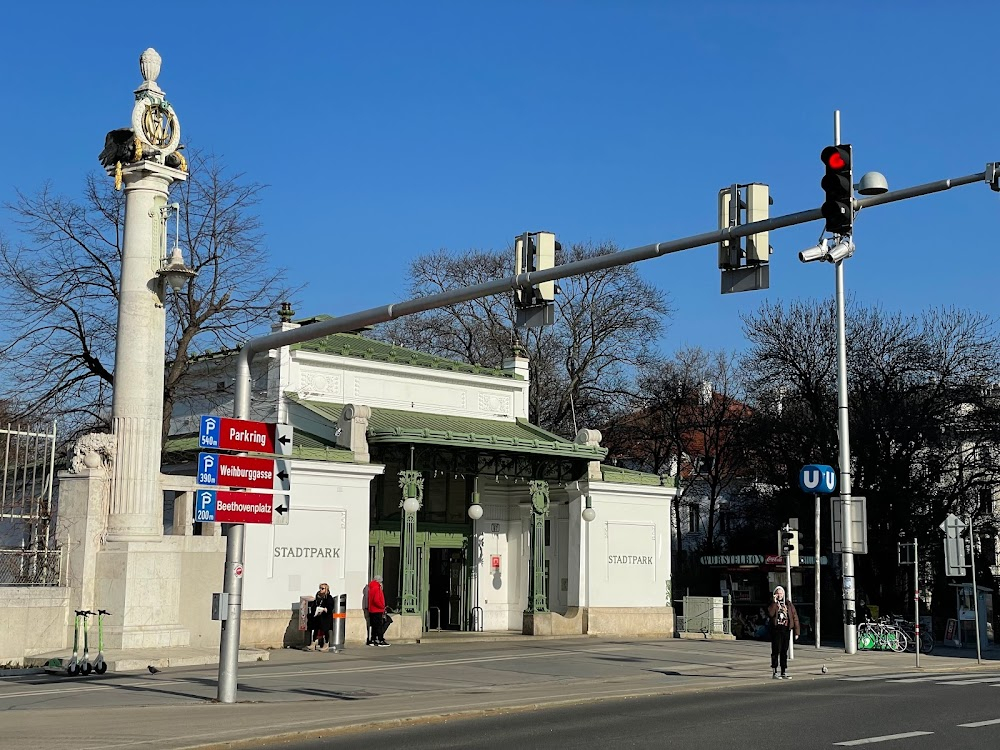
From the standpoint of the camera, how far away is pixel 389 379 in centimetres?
3509

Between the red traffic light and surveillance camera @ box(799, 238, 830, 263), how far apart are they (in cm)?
204

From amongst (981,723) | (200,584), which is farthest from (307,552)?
(981,723)

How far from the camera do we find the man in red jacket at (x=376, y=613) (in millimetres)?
29703

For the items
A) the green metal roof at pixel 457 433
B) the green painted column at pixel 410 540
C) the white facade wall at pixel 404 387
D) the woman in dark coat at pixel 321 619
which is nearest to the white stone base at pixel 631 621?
the green metal roof at pixel 457 433

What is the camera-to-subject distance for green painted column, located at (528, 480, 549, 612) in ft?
113

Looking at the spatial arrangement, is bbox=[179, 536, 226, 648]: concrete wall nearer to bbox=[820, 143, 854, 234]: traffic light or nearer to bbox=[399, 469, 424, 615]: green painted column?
bbox=[399, 469, 424, 615]: green painted column

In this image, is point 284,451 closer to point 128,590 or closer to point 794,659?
point 128,590

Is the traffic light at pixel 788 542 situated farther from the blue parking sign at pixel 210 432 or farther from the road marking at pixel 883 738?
the blue parking sign at pixel 210 432

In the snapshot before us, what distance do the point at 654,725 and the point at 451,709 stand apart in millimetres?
3024

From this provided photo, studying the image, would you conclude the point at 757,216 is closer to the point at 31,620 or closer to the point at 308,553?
the point at 31,620

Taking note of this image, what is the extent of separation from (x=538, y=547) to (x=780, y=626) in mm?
13117

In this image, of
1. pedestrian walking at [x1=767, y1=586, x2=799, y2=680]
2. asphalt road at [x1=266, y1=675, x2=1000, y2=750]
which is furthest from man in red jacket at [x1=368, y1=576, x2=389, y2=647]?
asphalt road at [x1=266, y1=675, x2=1000, y2=750]

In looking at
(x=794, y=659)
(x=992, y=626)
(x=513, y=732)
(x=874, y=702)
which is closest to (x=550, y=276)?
(x=513, y=732)

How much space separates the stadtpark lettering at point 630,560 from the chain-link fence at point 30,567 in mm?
17247
